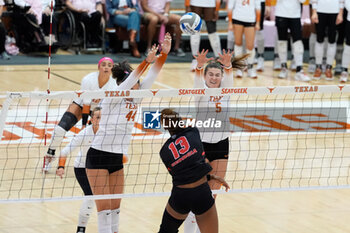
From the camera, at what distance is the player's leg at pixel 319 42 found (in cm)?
1521

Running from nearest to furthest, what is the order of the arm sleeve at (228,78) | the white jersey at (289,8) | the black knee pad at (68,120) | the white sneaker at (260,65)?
the arm sleeve at (228,78)
the black knee pad at (68,120)
the white jersey at (289,8)
the white sneaker at (260,65)

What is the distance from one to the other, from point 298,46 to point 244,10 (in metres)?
1.41

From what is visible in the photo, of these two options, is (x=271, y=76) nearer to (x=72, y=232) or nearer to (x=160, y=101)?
(x=160, y=101)

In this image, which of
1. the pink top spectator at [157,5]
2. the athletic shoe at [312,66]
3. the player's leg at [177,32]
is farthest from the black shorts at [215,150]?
the pink top spectator at [157,5]

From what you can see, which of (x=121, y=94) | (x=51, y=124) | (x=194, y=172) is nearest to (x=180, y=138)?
(x=194, y=172)

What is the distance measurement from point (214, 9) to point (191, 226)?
8.95m

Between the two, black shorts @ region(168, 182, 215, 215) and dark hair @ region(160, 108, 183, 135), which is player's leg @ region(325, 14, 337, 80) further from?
black shorts @ region(168, 182, 215, 215)

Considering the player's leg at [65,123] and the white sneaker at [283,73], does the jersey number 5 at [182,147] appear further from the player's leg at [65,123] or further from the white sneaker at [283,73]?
the white sneaker at [283,73]

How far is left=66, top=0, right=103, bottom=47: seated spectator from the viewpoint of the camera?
663 inches

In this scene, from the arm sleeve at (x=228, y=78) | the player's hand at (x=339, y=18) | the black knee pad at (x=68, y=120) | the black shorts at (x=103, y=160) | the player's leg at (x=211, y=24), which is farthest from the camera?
the player's leg at (x=211, y=24)

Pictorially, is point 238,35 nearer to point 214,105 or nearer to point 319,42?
point 319,42

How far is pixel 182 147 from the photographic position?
6.35m

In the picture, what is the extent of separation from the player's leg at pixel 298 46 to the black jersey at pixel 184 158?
9324 mm

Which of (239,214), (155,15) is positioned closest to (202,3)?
(155,15)
